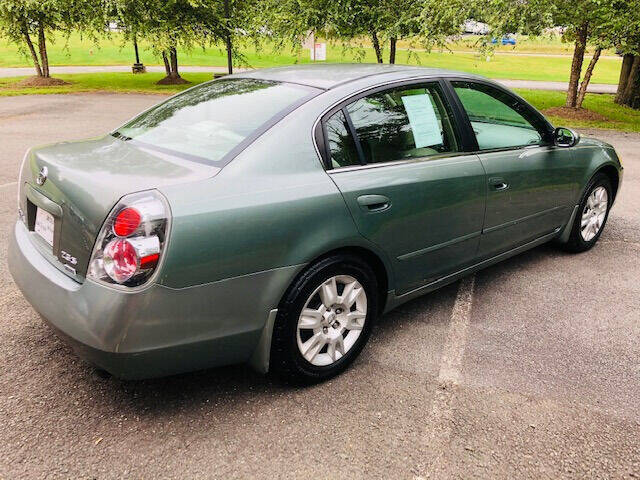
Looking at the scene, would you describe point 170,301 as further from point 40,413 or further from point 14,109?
point 14,109

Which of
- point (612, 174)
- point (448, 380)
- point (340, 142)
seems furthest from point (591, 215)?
point (340, 142)

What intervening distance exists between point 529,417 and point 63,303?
2213 mm

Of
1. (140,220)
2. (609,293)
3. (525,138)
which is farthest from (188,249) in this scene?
(609,293)

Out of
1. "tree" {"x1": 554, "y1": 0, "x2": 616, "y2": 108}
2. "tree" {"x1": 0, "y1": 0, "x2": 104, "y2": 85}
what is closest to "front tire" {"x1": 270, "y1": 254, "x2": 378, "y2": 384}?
"tree" {"x1": 554, "y1": 0, "x2": 616, "y2": 108}

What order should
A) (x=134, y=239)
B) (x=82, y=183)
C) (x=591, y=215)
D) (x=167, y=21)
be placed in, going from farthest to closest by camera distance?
A: 1. (x=167, y=21)
2. (x=591, y=215)
3. (x=82, y=183)
4. (x=134, y=239)

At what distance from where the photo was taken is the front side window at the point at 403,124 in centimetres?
291

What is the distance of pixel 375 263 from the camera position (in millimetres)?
2939

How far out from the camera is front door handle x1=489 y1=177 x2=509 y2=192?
3.47m

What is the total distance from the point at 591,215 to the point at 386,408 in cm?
313

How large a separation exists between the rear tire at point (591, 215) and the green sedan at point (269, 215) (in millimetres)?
1016

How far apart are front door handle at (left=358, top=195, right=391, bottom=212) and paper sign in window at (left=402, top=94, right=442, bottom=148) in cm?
53

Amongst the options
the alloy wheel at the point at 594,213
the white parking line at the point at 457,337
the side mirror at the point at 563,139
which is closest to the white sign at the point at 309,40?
the alloy wheel at the point at 594,213

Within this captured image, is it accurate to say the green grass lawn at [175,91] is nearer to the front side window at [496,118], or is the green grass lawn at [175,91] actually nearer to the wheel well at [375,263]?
the front side window at [496,118]

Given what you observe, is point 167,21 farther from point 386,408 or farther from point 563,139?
point 386,408
